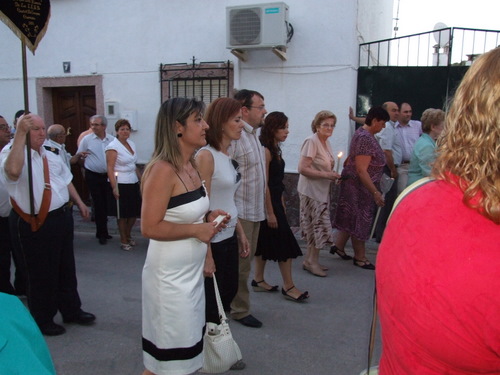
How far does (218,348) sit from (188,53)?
637 cm

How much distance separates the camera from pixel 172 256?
2357 mm

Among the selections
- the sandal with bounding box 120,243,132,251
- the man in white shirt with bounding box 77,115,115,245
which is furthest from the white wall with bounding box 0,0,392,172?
the sandal with bounding box 120,243,132,251

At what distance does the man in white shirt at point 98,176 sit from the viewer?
22.0 ft

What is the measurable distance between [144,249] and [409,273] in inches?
221

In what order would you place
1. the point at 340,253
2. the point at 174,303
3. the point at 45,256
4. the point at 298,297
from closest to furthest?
1. the point at 174,303
2. the point at 45,256
3. the point at 298,297
4. the point at 340,253

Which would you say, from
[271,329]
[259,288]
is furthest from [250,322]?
[259,288]

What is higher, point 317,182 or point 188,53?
point 188,53

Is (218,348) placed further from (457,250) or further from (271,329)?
(457,250)

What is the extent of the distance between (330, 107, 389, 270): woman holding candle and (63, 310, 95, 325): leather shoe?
2919mm

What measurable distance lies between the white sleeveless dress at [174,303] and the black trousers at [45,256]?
1.51 metres

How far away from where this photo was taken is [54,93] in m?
9.19

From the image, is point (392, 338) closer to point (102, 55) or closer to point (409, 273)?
point (409, 273)

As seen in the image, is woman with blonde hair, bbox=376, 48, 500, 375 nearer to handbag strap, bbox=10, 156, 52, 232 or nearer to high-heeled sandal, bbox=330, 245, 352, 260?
handbag strap, bbox=10, 156, 52, 232

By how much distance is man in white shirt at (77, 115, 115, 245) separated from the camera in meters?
6.72
